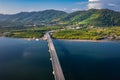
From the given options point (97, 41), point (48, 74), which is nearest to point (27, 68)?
point (48, 74)

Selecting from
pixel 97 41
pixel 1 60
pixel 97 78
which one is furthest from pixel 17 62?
pixel 97 41

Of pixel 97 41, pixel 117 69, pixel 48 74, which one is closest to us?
pixel 48 74

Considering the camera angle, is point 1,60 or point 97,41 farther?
point 97,41

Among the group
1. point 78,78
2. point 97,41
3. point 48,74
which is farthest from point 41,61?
point 97,41

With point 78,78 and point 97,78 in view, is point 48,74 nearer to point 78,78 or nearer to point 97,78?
point 78,78

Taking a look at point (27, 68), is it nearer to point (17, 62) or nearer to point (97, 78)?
point (17, 62)

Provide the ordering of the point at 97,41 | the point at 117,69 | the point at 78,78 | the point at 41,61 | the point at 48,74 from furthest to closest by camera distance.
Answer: the point at 97,41 < the point at 41,61 < the point at 117,69 < the point at 48,74 < the point at 78,78

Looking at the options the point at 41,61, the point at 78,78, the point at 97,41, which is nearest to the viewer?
the point at 78,78

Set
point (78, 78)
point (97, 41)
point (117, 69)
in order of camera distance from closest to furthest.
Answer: point (78, 78)
point (117, 69)
point (97, 41)

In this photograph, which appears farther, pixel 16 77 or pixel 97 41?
pixel 97 41
